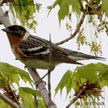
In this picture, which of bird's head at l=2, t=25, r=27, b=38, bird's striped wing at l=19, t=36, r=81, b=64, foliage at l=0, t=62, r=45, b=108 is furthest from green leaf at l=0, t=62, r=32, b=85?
bird's head at l=2, t=25, r=27, b=38

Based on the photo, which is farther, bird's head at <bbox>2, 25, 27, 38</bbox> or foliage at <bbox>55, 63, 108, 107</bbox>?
bird's head at <bbox>2, 25, 27, 38</bbox>

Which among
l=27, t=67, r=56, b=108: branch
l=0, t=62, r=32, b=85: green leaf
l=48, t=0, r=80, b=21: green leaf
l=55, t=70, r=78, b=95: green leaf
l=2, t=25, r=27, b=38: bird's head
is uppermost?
l=48, t=0, r=80, b=21: green leaf

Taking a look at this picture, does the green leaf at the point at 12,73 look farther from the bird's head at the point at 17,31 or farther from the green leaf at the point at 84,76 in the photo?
the bird's head at the point at 17,31

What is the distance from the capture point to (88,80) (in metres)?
2.65

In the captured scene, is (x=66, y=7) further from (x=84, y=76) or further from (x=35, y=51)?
(x=35, y=51)

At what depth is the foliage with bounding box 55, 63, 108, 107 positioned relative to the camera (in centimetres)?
264

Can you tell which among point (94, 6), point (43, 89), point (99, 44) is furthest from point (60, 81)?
point (94, 6)

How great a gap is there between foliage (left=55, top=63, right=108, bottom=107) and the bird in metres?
0.31

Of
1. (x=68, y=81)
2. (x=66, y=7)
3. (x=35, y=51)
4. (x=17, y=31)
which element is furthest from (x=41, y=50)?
(x=66, y=7)

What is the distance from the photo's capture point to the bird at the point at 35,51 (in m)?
3.43

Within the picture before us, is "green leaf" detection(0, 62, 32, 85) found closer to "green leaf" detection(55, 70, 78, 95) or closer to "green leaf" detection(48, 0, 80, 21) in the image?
"green leaf" detection(55, 70, 78, 95)

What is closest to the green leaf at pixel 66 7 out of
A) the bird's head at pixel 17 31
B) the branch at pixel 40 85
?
the branch at pixel 40 85

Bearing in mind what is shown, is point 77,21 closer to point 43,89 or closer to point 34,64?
point 34,64

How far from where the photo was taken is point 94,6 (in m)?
3.34
